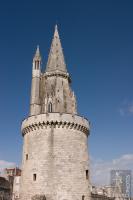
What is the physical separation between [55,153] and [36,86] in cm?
1091

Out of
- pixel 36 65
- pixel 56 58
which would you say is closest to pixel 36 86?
pixel 36 65

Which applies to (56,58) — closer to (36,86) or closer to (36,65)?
(36,65)

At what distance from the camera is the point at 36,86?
42469 mm

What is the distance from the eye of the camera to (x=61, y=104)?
132 ft

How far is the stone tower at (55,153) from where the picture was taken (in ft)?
112

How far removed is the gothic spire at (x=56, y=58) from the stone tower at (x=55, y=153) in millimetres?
3827

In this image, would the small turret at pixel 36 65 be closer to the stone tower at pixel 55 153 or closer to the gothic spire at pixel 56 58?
the gothic spire at pixel 56 58

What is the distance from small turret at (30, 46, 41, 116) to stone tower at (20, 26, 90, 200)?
0.63ft

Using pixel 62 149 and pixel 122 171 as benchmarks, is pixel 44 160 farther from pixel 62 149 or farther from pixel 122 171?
pixel 122 171

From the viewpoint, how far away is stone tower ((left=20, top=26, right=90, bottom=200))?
34.2 m

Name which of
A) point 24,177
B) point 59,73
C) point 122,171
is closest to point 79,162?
point 24,177

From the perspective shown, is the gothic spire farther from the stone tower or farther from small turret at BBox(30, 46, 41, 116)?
the stone tower

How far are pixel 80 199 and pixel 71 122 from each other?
8.50 m

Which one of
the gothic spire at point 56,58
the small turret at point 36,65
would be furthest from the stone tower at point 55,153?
the small turret at point 36,65
